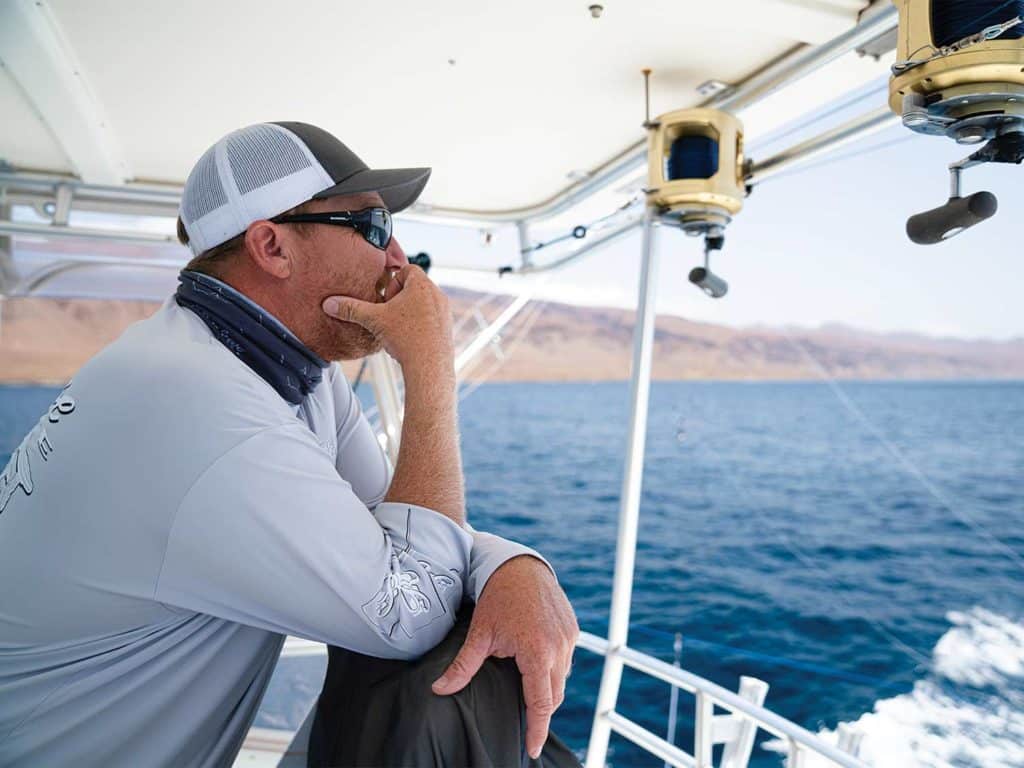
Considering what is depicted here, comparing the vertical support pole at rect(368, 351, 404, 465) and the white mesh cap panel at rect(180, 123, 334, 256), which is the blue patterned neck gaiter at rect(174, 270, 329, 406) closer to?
the white mesh cap panel at rect(180, 123, 334, 256)

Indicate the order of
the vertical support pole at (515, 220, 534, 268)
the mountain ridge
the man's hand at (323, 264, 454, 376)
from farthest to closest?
1. the mountain ridge
2. the vertical support pole at (515, 220, 534, 268)
3. the man's hand at (323, 264, 454, 376)

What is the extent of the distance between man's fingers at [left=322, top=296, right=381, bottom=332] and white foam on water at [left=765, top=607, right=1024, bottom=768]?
25.0ft

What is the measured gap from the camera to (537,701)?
502 mm

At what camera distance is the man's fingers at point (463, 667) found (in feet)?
1.51

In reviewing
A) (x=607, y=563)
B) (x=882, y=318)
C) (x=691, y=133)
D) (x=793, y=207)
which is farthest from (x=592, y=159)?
(x=882, y=318)

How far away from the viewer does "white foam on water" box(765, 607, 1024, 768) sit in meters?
8.18

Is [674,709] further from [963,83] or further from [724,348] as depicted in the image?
[724,348]

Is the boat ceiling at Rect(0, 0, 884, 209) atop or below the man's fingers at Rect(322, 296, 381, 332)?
atop

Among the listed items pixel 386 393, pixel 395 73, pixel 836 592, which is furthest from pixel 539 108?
pixel 836 592

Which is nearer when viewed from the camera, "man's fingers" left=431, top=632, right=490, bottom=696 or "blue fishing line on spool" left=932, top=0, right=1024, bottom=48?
"man's fingers" left=431, top=632, right=490, bottom=696

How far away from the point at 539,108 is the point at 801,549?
18.0m

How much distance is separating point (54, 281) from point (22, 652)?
2699 millimetres

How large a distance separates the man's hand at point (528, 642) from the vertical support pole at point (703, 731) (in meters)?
1.43

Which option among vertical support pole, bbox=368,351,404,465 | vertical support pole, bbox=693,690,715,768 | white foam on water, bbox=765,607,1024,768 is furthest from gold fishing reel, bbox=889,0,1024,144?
white foam on water, bbox=765,607,1024,768
